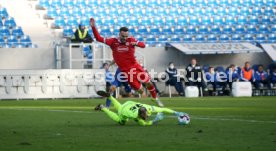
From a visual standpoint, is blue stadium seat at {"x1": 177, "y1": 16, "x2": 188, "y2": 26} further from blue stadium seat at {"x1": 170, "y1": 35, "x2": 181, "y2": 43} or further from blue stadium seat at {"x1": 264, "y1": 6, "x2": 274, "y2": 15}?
blue stadium seat at {"x1": 264, "y1": 6, "x2": 274, "y2": 15}

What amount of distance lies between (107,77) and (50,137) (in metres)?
21.3

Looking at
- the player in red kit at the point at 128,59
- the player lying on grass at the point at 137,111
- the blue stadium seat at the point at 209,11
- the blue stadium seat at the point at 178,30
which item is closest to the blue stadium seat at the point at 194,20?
the blue stadium seat at the point at 209,11

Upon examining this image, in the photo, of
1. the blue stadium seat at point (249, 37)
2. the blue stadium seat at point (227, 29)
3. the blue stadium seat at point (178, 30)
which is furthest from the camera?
the blue stadium seat at point (227, 29)

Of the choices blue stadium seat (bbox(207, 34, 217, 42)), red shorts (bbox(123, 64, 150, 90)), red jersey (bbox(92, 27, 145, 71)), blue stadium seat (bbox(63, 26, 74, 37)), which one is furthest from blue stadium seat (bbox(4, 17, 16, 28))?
red jersey (bbox(92, 27, 145, 71))

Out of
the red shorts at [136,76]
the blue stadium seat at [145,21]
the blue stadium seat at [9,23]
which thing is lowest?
the red shorts at [136,76]

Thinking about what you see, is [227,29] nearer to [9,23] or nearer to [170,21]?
[170,21]

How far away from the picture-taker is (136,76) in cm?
2038

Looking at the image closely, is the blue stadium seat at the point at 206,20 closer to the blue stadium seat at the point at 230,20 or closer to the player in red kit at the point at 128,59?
the blue stadium seat at the point at 230,20

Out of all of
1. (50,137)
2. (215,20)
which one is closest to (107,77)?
(215,20)

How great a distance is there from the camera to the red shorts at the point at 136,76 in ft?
65.9

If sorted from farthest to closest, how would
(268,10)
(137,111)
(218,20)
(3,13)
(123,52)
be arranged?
1. (268,10)
2. (218,20)
3. (3,13)
4. (123,52)
5. (137,111)

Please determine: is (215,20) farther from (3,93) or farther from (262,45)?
(3,93)

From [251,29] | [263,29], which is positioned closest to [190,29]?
[251,29]

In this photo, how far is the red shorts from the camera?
65.9ft
